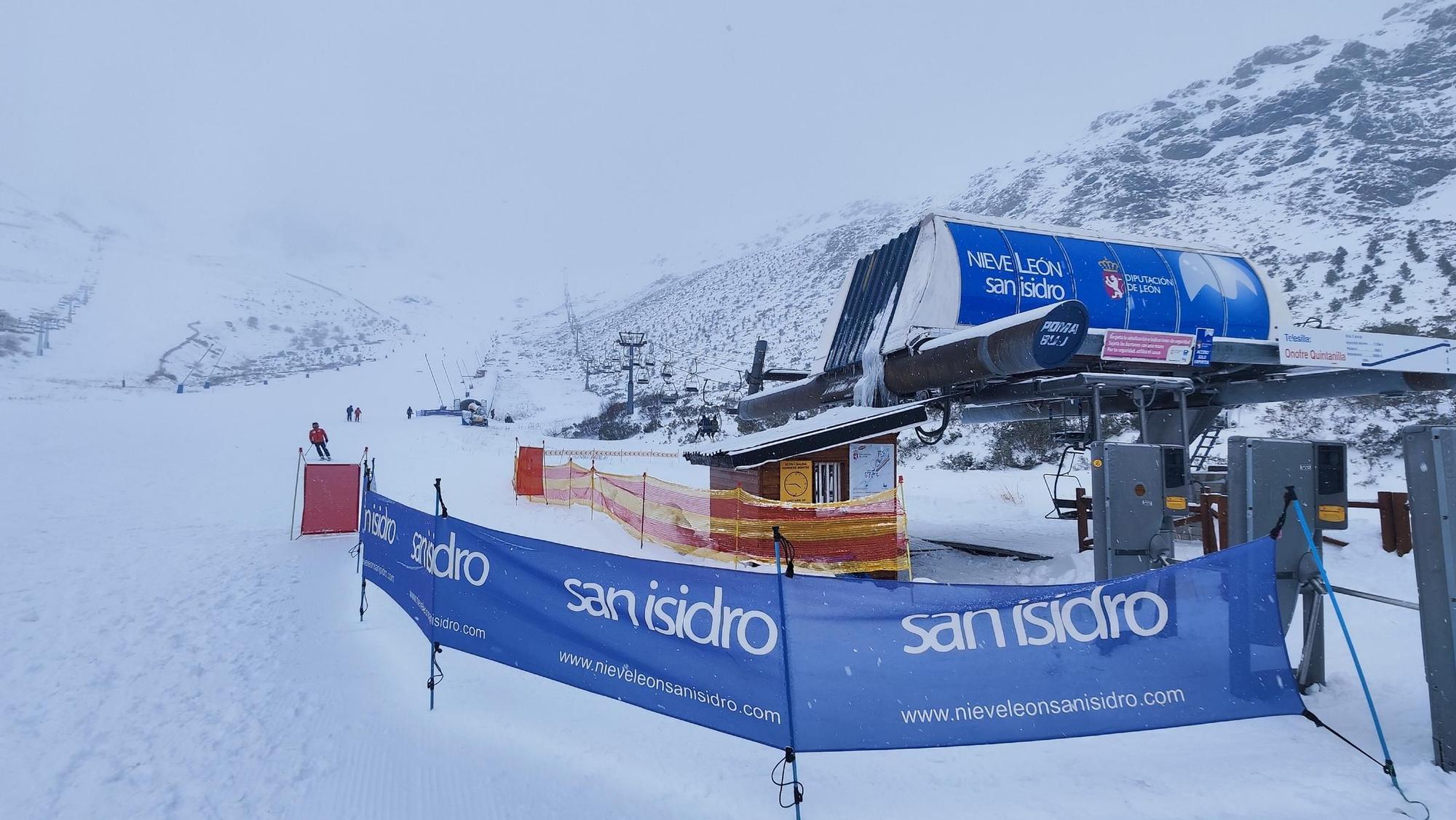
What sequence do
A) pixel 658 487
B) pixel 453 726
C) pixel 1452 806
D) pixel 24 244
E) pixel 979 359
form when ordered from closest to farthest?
pixel 1452 806
pixel 453 726
pixel 979 359
pixel 658 487
pixel 24 244

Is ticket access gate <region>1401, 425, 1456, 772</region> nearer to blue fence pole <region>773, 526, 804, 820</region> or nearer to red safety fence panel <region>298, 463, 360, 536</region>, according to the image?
blue fence pole <region>773, 526, 804, 820</region>

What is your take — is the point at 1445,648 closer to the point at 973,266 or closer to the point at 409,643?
the point at 973,266

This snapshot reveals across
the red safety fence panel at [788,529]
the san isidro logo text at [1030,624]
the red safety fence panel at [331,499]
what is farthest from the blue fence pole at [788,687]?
the red safety fence panel at [331,499]

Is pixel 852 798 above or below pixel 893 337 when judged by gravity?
below

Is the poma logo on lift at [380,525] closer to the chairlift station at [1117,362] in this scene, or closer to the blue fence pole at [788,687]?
the blue fence pole at [788,687]

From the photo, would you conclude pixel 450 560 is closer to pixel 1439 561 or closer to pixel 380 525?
pixel 380 525

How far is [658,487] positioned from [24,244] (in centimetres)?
19095

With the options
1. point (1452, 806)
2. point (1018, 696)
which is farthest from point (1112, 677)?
point (1452, 806)

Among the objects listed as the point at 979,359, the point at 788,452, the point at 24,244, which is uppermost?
the point at 24,244

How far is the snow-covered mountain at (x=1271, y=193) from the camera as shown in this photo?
35344 mm

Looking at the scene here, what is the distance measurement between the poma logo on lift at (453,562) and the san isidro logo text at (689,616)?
109 cm

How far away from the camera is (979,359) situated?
7145 millimetres

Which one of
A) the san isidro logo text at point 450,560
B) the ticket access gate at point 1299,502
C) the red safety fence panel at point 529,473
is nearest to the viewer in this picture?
the ticket access gate at point 1299,502

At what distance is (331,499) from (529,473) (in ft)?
20.8
